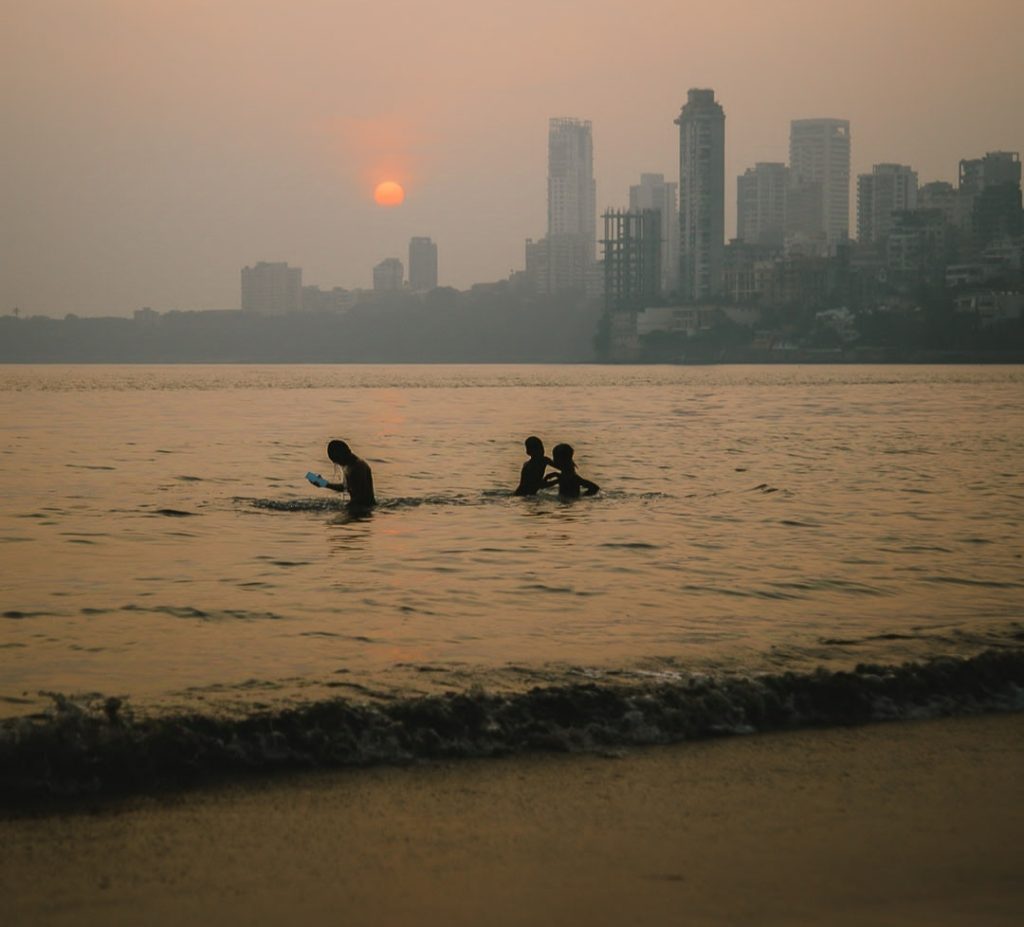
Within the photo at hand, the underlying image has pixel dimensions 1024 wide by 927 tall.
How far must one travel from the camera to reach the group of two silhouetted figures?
18797 mm

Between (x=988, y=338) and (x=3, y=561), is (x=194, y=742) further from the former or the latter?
(x=988, y=338)

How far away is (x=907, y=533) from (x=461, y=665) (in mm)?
9738

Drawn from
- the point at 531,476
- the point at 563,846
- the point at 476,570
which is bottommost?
the point at 476,570

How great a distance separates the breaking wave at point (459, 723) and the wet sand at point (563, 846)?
0.28 m

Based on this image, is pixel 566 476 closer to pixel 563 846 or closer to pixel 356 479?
pixel 356 479

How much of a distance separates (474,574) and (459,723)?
614 centimetres

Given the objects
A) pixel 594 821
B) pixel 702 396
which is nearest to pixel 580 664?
pixel 594 821

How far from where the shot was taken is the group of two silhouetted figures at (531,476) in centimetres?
1880

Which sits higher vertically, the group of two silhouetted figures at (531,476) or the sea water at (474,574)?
the group of two silhouetted figures at (531,476)

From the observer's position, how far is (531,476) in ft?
67.4

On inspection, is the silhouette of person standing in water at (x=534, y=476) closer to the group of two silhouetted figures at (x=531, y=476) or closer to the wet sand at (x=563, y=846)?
the group of two silhouetted figures at (x=531, y=476)

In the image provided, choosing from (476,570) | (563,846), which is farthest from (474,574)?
(563,846)

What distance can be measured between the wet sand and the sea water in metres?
1.30

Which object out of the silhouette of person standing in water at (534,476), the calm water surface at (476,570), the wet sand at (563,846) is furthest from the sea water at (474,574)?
the wet sand at (563,846)
